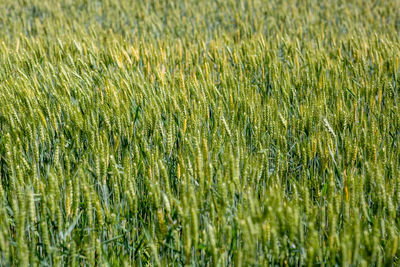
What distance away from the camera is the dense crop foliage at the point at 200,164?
107 cm

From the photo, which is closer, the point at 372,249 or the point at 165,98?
the point at 372,249

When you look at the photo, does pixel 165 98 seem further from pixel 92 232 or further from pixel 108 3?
pixel 108 3

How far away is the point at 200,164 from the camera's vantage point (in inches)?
46.2

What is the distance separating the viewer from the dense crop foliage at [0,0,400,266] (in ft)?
3.50

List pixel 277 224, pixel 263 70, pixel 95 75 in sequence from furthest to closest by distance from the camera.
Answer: pixel 263 70 → pixel 95 75 → pixel 277 224

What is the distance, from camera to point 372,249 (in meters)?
0.96

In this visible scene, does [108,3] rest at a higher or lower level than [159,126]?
higher

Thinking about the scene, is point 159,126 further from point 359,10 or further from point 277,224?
point 359,10

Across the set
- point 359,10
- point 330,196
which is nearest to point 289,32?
point 359,10

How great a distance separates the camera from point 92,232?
1127 millimetres

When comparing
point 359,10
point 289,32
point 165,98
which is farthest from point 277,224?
point 359,10

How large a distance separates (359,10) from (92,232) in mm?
4842

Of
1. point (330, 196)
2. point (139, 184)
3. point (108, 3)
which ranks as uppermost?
point (108, 3)

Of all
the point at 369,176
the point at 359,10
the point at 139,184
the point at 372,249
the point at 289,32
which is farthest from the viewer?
the point at 359,10
